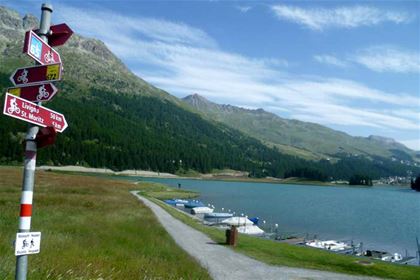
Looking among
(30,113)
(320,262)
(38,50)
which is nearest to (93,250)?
(30,113)

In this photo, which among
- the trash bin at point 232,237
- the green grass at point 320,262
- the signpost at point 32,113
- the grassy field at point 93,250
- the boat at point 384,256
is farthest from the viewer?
the boat at point 384,256

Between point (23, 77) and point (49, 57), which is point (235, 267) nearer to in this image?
point (49, 57)

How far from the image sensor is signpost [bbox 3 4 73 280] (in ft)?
23.2

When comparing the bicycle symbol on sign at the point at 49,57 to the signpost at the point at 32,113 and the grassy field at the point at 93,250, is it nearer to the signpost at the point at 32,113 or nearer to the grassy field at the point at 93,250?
the signpost at the point at 32,113

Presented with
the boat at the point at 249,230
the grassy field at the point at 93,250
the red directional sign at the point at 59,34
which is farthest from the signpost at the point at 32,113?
the boat at the point at 249,230

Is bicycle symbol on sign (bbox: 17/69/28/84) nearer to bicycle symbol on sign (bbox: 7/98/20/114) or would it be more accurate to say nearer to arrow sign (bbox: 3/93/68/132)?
arrow sign (bbox: 3/93/68/132)

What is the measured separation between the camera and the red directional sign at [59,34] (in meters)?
8.25

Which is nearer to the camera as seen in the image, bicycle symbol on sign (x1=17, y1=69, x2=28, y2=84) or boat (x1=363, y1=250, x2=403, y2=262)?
bicycle symbol on sign (x1=17, y1=69, x2=28, y2=84)

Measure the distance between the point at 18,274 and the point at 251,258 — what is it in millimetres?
22141

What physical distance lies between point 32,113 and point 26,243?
227cm

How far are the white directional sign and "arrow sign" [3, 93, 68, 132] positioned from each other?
6.40ft

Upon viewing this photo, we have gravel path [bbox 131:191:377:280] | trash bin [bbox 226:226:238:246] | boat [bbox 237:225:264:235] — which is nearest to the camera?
gravel path [bbox 131:191:377:280]

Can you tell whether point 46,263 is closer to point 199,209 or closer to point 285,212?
point 199,209

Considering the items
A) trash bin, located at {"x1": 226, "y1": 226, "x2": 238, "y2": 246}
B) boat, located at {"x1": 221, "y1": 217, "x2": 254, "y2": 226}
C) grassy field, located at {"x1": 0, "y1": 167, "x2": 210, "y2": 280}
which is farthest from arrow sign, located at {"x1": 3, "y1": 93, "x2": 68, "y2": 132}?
boat, located at {"x1": 221, "y1": 217, "x2": 254, "y2": 226}
